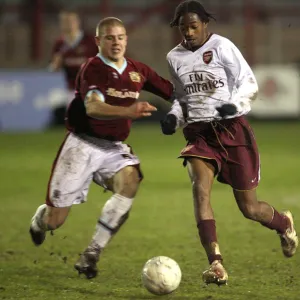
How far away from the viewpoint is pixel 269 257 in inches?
306

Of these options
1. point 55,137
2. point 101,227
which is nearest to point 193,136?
point 101,227

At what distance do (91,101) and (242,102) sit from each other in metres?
1.10

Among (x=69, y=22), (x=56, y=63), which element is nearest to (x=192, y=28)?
(x=56, y=63)

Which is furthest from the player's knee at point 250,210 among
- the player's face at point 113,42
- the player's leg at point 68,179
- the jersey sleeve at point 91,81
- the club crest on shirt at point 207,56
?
the player's face at point 113,42

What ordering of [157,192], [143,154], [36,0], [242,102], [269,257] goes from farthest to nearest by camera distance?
[36,0] < [143,154] < [157,192] < [269,257] < [242,102]

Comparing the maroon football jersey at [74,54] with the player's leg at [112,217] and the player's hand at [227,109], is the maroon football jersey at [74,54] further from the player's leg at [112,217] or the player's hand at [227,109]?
the player's hand at [227,109]

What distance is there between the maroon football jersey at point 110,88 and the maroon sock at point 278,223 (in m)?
1.25

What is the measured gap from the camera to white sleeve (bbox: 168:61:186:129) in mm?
6961

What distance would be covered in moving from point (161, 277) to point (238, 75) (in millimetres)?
1671

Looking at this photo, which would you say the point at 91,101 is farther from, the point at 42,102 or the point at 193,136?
the point at 42,102

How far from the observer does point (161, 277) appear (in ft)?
20.1

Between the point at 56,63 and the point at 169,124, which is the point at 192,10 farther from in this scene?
the point at 56,63

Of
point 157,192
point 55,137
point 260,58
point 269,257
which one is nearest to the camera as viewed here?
point 269,257

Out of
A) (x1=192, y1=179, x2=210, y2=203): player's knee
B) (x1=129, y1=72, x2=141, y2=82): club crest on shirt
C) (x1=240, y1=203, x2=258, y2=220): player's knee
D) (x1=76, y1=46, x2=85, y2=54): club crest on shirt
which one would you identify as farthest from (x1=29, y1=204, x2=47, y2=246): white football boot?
(x1=76, y1=46, x2=85, y2=54): club crest on shirt
